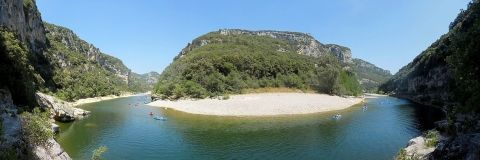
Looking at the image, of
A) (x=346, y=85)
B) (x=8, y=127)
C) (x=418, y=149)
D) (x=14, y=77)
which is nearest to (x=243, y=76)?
(x=346, y=85)

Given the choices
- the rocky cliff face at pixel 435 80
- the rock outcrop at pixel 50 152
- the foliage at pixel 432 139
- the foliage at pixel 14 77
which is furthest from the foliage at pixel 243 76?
the rock outcrop at pixel 50 152

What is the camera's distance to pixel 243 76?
156 metres

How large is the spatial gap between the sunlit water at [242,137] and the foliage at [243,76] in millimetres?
54441

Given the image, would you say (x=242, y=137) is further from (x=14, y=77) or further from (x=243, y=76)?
(x=243, y=76)

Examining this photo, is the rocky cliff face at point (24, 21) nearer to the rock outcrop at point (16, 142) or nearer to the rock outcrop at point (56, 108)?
the rock outcrop at point (56, 108)

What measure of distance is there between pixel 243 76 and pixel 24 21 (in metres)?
77.9

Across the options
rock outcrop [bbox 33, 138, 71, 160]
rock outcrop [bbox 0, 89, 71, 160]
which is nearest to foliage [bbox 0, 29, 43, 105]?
rock outcrop [bbox 0, 89, 71, 160]

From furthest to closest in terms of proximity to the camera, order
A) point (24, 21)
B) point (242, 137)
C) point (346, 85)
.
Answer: point (346, 85)
point (24, 21)
point (242, 137)

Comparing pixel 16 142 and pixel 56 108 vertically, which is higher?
pixel 56 108

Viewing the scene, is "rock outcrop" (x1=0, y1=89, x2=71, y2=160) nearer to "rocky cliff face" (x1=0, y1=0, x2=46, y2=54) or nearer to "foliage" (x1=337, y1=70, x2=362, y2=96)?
"rocky cliff face" (x1=0, y1=0, x2=46, y2=54)

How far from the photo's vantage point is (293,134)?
61.3m

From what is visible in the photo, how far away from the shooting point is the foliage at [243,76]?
138875 mm

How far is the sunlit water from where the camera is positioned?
4756 cm

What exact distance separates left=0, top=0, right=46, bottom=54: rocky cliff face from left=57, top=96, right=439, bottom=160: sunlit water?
34241 millimetres
